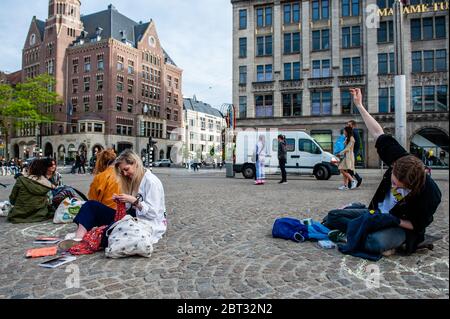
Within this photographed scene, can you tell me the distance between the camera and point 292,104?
121ft

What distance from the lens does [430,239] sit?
3922 millimetres

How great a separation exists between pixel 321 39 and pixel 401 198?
36701mm

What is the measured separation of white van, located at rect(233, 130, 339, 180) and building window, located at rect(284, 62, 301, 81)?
19.8 m

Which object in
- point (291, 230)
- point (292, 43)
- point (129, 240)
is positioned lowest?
point (291, 230)

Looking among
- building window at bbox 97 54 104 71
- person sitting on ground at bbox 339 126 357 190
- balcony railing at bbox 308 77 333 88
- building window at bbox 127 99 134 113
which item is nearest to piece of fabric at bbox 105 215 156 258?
person sitting on ground at bbox 339 126 357 190

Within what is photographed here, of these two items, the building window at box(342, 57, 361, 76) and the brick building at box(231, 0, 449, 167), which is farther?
the building window at box(342, 57, 361, 76)

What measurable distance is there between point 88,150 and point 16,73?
1346 inches

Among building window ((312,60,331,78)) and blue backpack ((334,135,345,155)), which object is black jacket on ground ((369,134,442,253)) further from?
building window ((312,60,331,78))

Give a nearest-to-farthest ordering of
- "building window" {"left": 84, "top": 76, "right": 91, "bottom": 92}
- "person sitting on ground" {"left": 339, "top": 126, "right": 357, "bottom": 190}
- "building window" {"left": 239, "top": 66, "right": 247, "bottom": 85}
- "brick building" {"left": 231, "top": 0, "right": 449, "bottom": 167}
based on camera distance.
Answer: "person sitting on ground" {"left": 339, "top": 126, "right": 357, "bottom": 190} → "brick building" {"left": 231, "top": 0, "right": 449, "bottom": 167} → "building window" {"left": 239, "top": 66, "right": 247, "bottom": 85} → "building window" {"left": 84, "top": 76, "right": 91, "bottom": 92}

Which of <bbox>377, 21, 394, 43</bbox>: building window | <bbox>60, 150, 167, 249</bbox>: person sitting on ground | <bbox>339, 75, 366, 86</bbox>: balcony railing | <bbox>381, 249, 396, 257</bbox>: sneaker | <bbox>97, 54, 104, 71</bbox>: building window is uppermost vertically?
<bbox>97, 54, 104, 71</bbox>: building window

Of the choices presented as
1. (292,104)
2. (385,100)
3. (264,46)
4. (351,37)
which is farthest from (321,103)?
(264,46)

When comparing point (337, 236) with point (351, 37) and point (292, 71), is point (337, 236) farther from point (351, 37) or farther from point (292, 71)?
point (351, 37)

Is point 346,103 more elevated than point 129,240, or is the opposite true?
point 346,103

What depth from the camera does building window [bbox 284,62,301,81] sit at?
1460 inches
